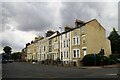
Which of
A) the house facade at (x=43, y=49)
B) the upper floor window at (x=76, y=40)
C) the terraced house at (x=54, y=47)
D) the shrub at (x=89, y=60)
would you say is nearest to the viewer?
the shrub at (x=89, y=60)

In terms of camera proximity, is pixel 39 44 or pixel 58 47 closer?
pixel 58 47

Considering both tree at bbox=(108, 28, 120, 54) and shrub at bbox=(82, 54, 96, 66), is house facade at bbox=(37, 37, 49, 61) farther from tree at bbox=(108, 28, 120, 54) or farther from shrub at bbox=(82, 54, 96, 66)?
shrub at bbox=(82, 54, 96, 66)

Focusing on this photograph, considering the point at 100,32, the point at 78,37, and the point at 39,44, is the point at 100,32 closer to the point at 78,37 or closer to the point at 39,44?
the point at 78,37

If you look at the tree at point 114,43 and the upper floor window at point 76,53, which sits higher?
the tree at point 114,43

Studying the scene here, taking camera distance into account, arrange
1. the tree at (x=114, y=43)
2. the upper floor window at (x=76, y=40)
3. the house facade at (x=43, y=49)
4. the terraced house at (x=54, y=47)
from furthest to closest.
→ the tree at (x=114, y=43) < the house facade at (x=43, y=49) < the terraced house at (x=54, y=47) < the upper floor window at (x=76, y=40)

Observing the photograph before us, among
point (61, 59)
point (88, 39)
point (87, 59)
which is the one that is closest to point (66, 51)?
point (61, 59)

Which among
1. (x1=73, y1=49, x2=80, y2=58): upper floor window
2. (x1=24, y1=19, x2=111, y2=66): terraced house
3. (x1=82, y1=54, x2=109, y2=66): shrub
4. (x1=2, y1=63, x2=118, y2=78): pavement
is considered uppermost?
(x1=24, y1=19, x2=111, y2=66): terraced house

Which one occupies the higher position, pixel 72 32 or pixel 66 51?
pixel 72 32

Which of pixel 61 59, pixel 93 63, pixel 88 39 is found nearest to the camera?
pixel 93 63

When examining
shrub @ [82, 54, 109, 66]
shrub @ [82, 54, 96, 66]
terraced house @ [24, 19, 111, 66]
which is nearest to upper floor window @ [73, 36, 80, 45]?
terraced house @ [24, 19, 111, 66]

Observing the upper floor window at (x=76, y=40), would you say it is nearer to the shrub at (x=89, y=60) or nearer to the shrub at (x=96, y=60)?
the shrub at (x=89, y=60)

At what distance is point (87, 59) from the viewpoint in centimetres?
4638

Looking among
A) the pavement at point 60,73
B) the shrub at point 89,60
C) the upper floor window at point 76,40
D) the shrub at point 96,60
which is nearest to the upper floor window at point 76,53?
the upper floor window at point 76,40

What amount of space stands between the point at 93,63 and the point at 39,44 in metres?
46.9
